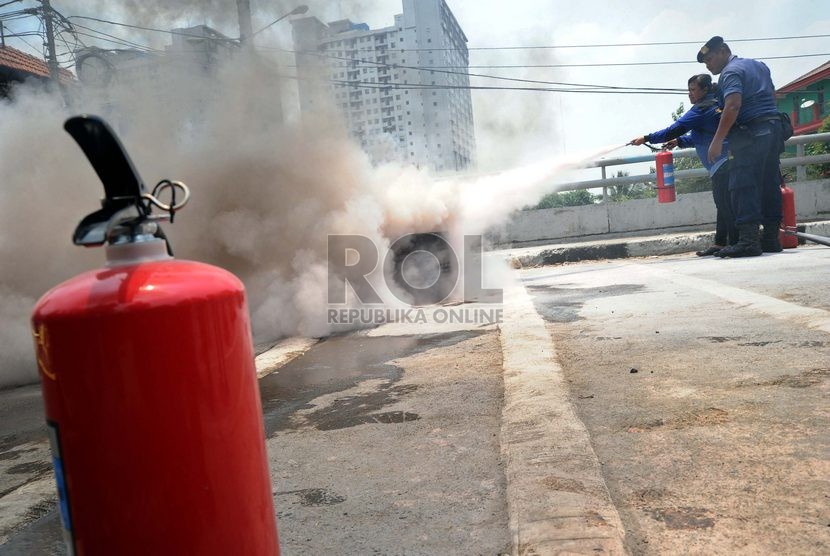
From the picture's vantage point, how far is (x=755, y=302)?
173 inches

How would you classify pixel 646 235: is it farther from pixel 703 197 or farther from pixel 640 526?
pixel 640 526

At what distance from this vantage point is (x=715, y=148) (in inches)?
273

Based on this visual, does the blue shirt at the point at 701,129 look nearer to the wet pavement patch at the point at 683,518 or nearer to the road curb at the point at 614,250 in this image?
the road curb at the point at 614,250

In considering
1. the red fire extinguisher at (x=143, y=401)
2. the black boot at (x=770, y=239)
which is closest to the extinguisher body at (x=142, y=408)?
the red fire extinguisher at (x=143, y=401)

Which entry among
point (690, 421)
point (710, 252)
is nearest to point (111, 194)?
point (690, 421)

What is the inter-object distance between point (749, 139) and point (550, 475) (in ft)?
20.0

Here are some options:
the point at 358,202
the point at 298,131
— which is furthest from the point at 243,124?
the point at 358,202

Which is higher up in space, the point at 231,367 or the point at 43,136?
the point at 43,136

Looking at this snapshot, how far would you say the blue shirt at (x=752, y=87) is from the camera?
6652 mm

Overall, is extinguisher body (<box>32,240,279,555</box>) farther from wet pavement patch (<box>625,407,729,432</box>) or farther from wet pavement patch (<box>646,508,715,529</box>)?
wet pavement patch (<box>625,407,729,432</box>)

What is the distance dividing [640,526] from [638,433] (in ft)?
2.17

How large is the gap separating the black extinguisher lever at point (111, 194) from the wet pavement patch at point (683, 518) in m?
1.46

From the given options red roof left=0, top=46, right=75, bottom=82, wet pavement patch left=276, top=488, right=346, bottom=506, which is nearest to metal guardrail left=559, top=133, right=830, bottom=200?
wet pavement patch left=276, top=488, right=346, bottom=506

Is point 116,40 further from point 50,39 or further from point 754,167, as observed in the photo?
point 754,167
